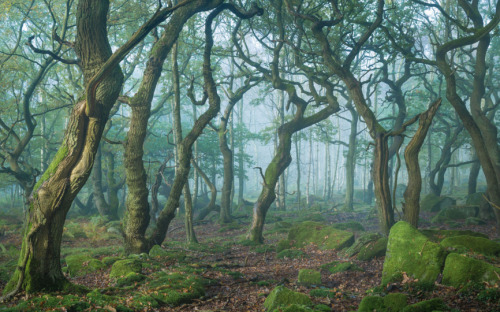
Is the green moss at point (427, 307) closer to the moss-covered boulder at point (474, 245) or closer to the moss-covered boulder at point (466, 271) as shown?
the moss-covered boulder at point (466, 271)

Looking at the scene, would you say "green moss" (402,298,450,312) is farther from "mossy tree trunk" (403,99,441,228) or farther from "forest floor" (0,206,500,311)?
"mossy tree trunk" (403,99,441,228)

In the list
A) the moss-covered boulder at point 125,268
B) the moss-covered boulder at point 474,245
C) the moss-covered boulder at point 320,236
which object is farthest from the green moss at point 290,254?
the moss-covered boulder at point 125,268

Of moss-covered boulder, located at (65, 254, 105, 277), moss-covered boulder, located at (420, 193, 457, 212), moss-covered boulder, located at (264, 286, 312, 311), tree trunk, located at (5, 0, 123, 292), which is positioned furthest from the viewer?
moss-covered boulder, located at (420, 193, 457, 212)

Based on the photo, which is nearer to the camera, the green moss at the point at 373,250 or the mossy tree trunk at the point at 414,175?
the green moss at the point at 373,250

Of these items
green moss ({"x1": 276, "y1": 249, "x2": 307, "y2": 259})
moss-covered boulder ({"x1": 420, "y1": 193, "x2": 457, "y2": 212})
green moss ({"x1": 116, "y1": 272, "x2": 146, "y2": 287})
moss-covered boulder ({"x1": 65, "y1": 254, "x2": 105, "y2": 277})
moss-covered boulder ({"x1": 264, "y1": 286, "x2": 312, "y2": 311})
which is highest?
moss-covered boulder ({"x1": 420, "y1": 193, "x2": 457, "y2": 212})

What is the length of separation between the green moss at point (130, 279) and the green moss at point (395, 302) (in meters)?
4.67

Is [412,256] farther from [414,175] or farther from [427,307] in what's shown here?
[414,175]

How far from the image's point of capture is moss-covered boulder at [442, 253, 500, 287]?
5.33 meters

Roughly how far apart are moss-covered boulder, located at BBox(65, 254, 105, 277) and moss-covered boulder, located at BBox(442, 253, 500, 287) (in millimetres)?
7495

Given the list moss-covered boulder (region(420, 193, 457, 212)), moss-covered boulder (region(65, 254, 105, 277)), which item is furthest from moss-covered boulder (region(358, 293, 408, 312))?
moss-covered boulder (region(420, 193, 457, 212))

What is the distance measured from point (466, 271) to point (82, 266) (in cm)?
813

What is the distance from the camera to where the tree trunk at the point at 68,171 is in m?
5.59

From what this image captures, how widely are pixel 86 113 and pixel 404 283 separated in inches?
247

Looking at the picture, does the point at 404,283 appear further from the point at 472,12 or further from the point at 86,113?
the point at 472,12
